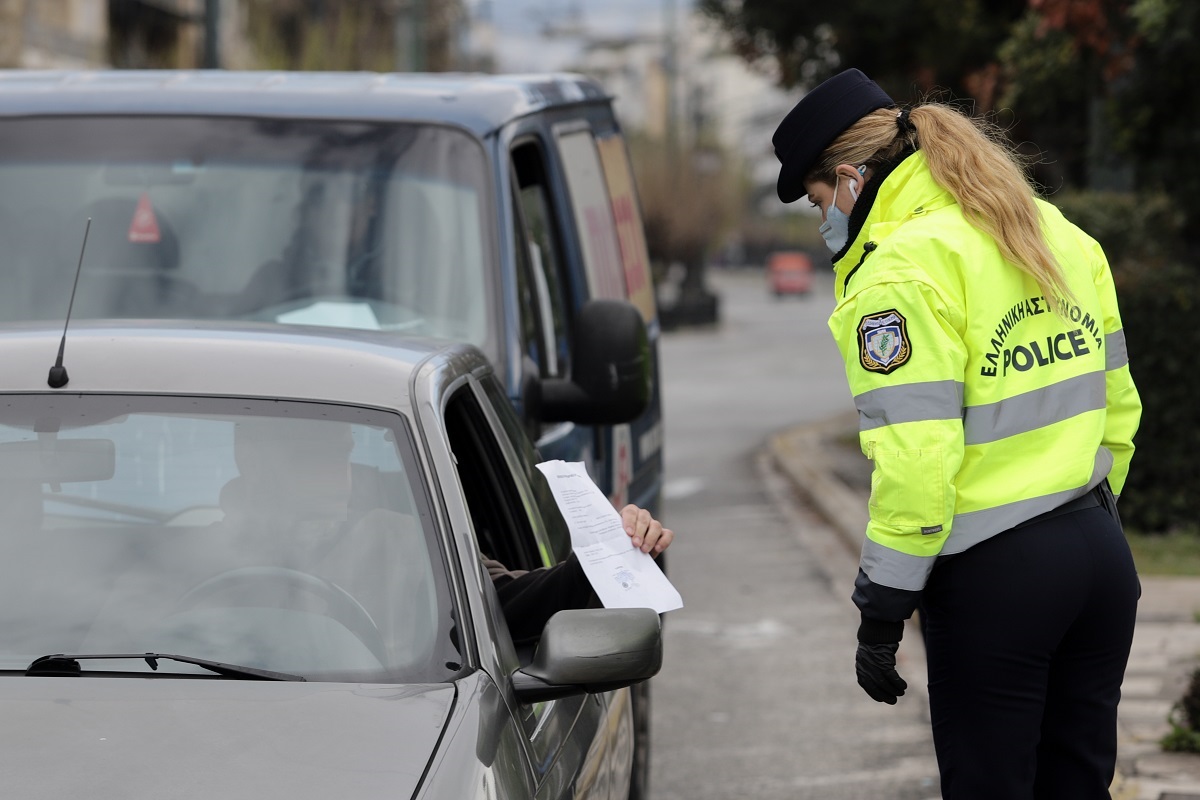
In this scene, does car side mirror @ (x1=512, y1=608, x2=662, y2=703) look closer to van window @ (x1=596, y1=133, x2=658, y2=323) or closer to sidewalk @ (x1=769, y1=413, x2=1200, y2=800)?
sidewalk @ (x1=769, y1=413, x2=1200, y2=800)

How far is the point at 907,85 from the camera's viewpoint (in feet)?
48.4

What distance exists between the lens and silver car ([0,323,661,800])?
280 cm

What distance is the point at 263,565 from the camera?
3.10m

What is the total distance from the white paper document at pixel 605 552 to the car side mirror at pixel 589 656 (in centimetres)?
32

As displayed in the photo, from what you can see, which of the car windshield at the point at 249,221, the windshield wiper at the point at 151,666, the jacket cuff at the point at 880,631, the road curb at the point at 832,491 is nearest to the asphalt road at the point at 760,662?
the road curb at the point at 832,491

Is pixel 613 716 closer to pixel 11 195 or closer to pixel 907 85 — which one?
pixel 11 195

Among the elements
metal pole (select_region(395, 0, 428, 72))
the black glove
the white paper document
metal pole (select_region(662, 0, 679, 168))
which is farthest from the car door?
metal pole (select_region(662, 0, 679, 168))

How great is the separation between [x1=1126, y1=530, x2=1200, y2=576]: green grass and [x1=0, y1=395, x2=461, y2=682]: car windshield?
23.8 ft

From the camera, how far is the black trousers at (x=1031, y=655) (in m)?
3.46

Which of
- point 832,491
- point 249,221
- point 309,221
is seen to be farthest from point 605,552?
point 832,491

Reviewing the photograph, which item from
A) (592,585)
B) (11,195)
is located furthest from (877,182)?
(11,195)

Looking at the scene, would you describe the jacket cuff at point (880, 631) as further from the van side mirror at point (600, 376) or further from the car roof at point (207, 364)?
the van side mirror at point (600, 376)

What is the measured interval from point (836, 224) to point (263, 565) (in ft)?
4.62

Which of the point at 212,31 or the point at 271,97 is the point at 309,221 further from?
the point at 212,31
